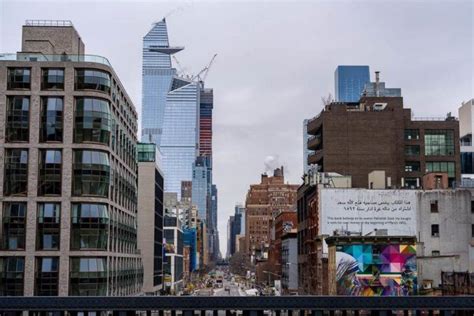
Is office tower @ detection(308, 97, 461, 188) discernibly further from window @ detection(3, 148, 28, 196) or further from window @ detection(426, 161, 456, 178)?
window @ detection(3, 148, 28, 196)

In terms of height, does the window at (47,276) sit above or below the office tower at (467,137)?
below

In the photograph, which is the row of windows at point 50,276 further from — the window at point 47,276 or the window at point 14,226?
the window at point 14,226

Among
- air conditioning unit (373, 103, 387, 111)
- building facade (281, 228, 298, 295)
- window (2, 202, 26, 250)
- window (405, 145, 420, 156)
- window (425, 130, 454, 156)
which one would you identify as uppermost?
air conditioning unit (373, 103, 387, 111)

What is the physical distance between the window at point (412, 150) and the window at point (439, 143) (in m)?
3.24

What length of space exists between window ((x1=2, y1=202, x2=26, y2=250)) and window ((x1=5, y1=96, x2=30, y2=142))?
6565mm

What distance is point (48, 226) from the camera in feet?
215

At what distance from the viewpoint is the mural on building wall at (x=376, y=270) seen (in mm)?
68938

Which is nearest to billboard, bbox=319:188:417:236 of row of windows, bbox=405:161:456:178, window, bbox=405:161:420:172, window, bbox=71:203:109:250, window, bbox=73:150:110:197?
window, bbox=73:150:110:197

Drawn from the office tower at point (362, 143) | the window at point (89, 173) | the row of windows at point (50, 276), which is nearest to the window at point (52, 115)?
the window at point (89, 173)

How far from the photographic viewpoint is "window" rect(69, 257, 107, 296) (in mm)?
64938

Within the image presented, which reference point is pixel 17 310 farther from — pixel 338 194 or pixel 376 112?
pixel 376 112

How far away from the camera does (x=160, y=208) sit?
133625mm

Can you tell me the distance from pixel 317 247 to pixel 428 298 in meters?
59.1

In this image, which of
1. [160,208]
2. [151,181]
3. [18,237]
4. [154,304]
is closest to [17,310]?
[154,304]
